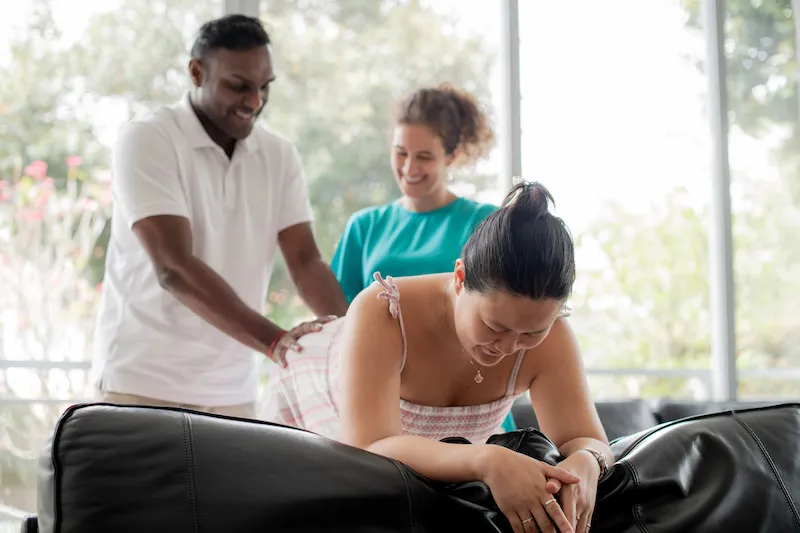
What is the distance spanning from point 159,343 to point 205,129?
24.3 inches

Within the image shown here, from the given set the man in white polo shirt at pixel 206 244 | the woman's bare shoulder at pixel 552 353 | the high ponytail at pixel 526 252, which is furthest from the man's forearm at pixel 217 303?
the high ponytail at pixel 526 252

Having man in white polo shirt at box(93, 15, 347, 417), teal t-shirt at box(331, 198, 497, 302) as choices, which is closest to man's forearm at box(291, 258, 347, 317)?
man in white polo shirt at box(93, 15, 347, 417)

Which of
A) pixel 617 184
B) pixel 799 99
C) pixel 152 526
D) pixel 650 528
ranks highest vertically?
pixel 799 99

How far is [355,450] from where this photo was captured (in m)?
1.33

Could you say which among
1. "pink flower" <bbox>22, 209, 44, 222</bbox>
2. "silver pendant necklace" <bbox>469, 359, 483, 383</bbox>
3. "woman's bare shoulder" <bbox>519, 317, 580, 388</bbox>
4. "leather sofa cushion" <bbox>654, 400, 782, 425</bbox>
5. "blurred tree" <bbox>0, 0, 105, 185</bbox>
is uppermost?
"blurred tree" <bbox>0, 0, 105, 185</bbox>

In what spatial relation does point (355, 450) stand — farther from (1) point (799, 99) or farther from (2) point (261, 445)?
(1) point (799, 99)

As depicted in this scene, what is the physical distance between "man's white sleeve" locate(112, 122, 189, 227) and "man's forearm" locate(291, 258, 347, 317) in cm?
39

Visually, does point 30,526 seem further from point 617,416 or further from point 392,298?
point 617,416

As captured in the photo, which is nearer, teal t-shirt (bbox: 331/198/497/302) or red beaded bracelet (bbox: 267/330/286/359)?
red beaded bracelet (bbox: 267/330/286/359)

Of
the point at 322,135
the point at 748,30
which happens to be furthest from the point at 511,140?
the point at 748,30

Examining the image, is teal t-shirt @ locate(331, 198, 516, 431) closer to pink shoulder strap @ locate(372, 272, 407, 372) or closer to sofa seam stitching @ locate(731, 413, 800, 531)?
pink shoulder strap @ locate(372, 272, 407, 372)

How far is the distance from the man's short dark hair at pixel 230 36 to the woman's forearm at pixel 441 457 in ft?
4.49

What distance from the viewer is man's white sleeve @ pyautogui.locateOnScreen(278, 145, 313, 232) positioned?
267 cm

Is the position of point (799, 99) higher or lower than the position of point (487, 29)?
lower
